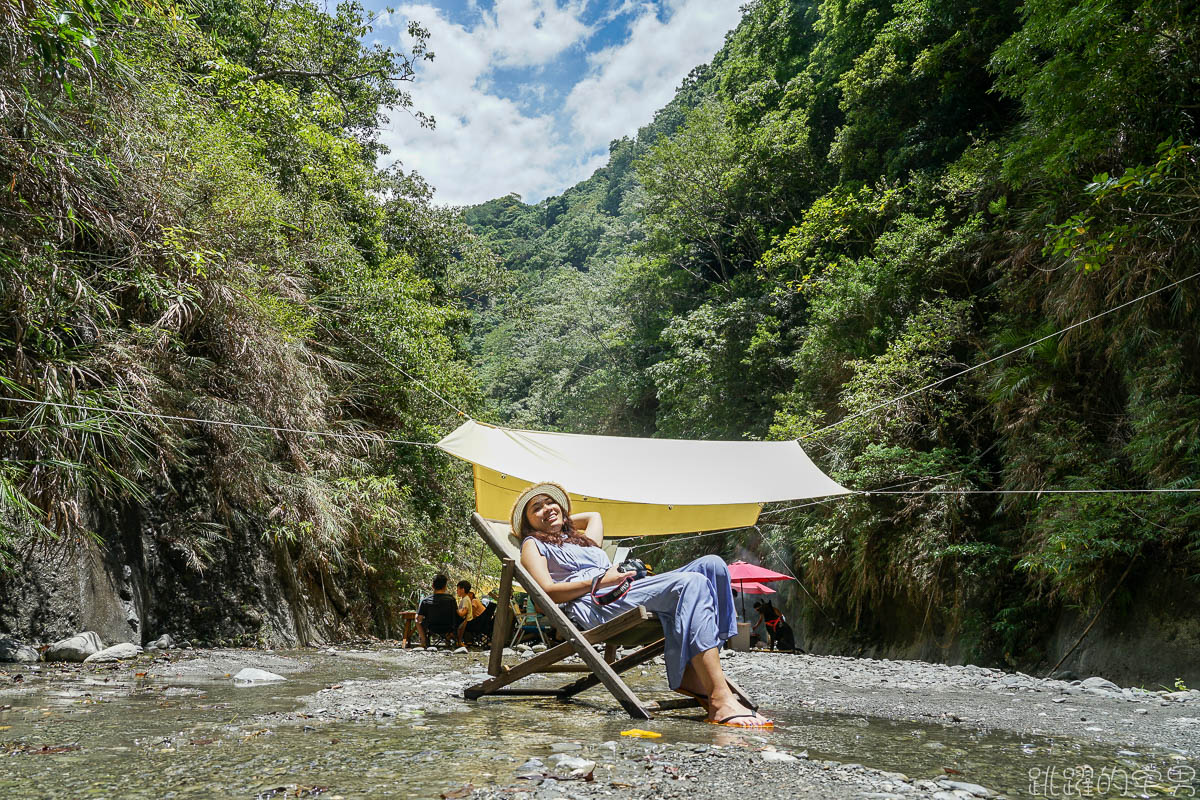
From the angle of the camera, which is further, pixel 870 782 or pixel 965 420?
pixel 965 420

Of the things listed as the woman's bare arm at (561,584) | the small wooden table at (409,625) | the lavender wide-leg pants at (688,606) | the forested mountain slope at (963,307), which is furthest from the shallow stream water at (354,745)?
the small wooden table at (409,625)

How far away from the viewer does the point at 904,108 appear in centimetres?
985

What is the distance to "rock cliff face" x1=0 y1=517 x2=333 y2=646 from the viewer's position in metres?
3.66

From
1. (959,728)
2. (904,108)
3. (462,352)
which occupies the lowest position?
(959,728)

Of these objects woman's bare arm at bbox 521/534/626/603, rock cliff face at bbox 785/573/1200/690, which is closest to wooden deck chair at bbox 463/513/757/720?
woman's bare arm at bbox 521/534/626/603

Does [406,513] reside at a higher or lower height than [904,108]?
lower

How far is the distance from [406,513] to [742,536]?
20.3 ft

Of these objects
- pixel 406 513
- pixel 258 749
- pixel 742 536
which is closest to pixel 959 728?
pixel 258 749

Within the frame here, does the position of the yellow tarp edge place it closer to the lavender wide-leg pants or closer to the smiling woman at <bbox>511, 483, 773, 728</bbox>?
the smiling woman at <bbox>511, 483, 773, 728</bbox>

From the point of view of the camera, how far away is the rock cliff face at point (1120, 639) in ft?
14.8

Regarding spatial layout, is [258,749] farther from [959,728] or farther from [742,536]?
[742,536]

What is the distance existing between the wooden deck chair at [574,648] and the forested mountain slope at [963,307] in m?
2.77

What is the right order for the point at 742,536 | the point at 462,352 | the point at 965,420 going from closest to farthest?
the point at 965,420 < the point at 742,536 < the point at 462,352

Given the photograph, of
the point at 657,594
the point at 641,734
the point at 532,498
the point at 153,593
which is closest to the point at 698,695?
the point at 657,594
